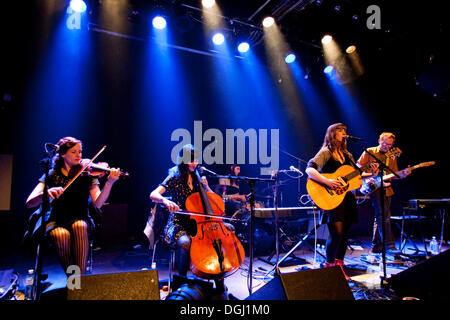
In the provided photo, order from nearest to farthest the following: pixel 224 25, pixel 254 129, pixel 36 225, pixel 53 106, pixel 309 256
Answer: pixel 36 225 < pixel 309 256 < pixel 224 25 < pixel 53 106 < pixel 254 129

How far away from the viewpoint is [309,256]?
16.5ft

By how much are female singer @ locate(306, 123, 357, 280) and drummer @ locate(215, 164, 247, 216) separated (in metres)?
2.29

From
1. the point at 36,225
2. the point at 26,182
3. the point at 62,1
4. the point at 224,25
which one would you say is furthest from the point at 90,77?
the point at 36,225

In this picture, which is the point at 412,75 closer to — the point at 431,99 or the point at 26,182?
the point at 431,99

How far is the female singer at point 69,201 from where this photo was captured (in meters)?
2.58

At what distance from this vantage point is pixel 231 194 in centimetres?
625

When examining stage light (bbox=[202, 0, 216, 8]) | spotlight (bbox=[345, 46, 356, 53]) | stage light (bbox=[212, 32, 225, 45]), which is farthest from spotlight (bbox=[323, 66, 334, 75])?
stage light (bbox=[202, 0, 216, 8])

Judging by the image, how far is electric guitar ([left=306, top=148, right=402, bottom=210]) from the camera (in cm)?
326

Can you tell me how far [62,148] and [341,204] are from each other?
3340mm

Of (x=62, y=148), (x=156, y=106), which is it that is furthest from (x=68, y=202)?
(x=156, y=106)

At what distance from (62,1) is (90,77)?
1647 mm

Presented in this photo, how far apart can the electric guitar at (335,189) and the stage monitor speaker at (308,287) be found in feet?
4.68
